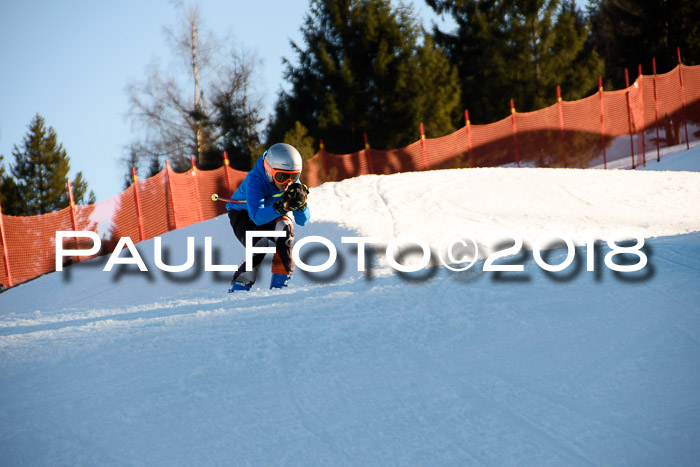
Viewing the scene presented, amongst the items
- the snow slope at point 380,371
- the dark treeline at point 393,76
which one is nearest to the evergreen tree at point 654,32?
the dark treeline at point 393,76

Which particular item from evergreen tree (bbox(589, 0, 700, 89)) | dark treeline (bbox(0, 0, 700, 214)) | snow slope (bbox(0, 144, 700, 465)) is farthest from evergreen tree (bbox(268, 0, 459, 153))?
snow slope (bbox(0, 144, 700, 465))

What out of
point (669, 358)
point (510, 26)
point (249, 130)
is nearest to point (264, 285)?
point (669, 358)

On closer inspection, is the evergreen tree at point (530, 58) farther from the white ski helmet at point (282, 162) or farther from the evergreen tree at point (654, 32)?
the white ski helmet at point (282, 162)

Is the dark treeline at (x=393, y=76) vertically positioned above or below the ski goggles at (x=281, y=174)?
above

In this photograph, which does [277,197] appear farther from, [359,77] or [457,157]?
[359,77]

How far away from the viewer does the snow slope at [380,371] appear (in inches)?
144

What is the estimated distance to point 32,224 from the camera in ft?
38.7

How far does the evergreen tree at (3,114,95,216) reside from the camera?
2956 cm

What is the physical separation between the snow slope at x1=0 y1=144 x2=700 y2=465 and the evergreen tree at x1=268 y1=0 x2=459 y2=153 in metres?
13.4

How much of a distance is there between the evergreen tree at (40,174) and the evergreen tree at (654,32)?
84.8ft

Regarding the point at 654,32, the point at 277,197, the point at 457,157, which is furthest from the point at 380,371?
the point at 654,32

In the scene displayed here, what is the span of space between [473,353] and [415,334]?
0.60 metres

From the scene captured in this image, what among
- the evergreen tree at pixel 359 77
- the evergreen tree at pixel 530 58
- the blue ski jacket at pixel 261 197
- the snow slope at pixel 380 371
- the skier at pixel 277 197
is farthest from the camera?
the evergreen tree at pixel 530 58

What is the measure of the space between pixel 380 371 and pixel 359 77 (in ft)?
58.8
